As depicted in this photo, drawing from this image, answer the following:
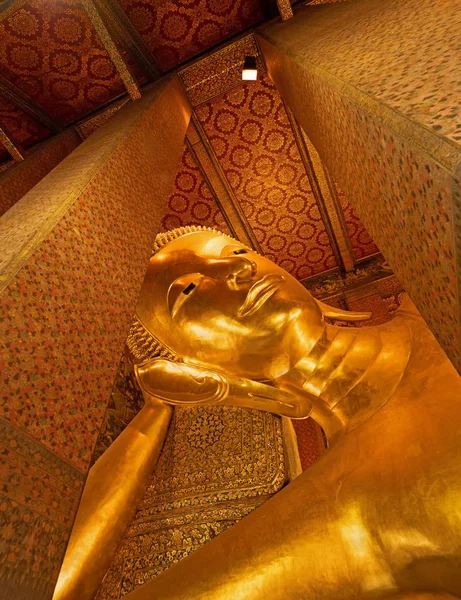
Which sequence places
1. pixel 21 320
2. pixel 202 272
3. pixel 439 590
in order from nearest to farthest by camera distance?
pixel 21 320
pixel 439 590
pixel 202 272

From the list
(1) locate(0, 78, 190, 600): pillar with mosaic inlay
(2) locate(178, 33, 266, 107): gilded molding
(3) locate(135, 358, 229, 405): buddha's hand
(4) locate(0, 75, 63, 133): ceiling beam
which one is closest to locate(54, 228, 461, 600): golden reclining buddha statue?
(3) locate(135, 358, 229, 405): buddha's hand

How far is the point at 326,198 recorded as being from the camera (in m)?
3.24

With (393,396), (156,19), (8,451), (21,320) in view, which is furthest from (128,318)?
(156,19)

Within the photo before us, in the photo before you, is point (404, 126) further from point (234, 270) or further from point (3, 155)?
point (3, 155)

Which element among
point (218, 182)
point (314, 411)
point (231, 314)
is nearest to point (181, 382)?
point (231, 314)

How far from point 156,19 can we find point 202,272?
162cm

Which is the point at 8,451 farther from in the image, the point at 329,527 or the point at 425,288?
the point at 329,527

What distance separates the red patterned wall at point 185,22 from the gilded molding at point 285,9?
199 mm

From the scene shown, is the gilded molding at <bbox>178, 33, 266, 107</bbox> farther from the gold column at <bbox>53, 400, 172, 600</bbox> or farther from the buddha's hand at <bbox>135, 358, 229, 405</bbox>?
the gold column at <bbox>53, 400, 172, 600</bbox>

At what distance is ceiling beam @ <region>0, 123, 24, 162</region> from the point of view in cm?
250

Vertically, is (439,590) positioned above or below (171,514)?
above

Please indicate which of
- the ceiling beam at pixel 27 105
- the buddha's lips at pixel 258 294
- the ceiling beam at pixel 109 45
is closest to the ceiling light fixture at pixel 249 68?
the ceiling beam at pixel 109 45

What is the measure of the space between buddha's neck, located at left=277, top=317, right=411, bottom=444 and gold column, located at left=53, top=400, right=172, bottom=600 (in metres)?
0.66

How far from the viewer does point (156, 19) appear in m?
2.38
